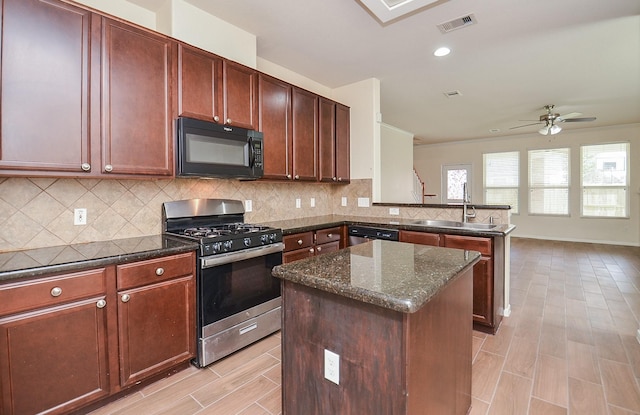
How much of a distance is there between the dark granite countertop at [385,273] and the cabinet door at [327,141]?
212 centimetres

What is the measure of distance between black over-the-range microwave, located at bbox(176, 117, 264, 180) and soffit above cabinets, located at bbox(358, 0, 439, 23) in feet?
4.47

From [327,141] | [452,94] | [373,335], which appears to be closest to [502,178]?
[452,94]

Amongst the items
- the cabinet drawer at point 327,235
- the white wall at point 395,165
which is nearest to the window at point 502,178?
the white wall at point 395,165

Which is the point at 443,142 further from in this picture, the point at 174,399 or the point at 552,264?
the point at 174,399

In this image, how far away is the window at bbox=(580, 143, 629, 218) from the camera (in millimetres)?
6828

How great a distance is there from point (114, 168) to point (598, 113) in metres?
7.76

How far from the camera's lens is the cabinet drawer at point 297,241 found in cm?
287

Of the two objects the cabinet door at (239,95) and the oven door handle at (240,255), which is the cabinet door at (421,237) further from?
the cabinet door at (239,95)

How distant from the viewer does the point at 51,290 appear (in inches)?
60.3

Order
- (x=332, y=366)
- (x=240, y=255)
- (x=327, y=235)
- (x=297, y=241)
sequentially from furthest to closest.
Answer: (x=327, y=235)
(x=297, y=241)
(x=240, y=255)
(x=332, y=366)

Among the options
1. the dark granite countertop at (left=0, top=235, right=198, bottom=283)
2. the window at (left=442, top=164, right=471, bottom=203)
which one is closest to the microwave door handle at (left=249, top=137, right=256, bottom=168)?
the dark granite countertop at (left=0, top=235, right=198, bottom=283)

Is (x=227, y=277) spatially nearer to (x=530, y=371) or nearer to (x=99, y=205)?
(x=99, y=205)

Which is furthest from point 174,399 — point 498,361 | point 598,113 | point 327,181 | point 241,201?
point 598,113

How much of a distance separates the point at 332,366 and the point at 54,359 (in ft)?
4.77
